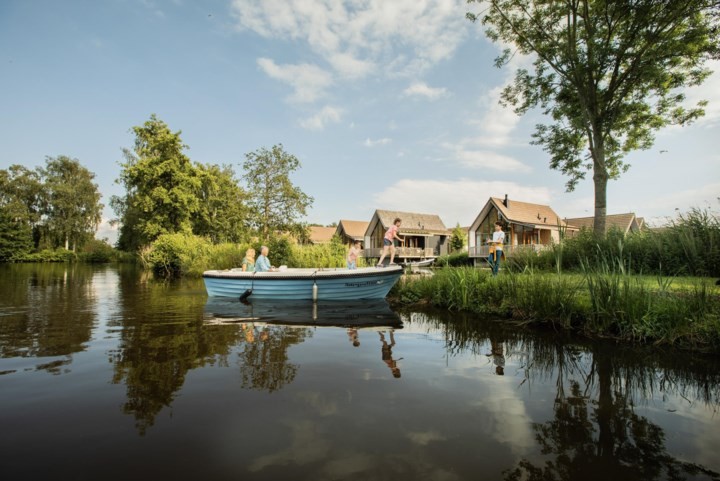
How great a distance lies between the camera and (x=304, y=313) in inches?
385

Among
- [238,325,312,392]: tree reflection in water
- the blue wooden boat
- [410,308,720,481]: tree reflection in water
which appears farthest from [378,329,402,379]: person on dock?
the blue wooden boat

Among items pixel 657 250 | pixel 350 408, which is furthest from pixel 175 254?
pixel 657 250

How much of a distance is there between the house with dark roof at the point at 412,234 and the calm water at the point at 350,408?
32347 millimetres

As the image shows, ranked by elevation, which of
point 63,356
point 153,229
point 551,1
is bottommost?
point 63,356

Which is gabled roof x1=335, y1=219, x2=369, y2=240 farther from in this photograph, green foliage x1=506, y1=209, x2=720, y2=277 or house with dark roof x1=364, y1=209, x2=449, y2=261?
green foliage x1=506, y1=209, x2=720, y2=277

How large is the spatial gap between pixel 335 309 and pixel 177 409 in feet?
21.8

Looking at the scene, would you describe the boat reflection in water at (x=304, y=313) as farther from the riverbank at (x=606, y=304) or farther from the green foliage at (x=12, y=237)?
the green foliage at (x=12, y=237)

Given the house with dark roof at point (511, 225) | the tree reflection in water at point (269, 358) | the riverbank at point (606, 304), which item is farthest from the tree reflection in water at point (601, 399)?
the house with dark roof at point (511, 225)

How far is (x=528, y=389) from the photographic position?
436cm

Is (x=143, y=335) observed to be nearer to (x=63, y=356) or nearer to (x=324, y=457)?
(x=63, y=356)

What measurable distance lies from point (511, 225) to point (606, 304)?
25694 millimetres

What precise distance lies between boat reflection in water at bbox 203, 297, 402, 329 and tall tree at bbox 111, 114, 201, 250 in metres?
24.3

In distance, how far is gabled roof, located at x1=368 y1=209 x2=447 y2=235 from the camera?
40.2 m

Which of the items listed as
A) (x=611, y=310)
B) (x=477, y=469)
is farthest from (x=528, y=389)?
(x=611, y=310)
